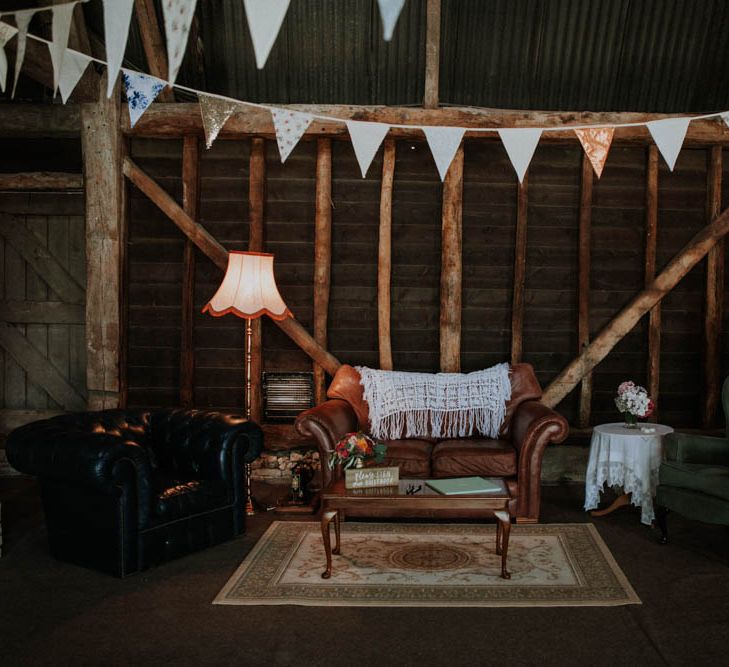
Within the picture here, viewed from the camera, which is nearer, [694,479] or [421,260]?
[694,479]

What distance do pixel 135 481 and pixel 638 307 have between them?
3729 mm

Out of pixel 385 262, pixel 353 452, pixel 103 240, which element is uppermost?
pixel 103 240

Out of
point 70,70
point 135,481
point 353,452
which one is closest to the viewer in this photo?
point 135,481

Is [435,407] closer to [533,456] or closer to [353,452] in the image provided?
[533,456]

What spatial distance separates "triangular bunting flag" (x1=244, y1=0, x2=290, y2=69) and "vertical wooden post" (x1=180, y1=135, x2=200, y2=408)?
2.87 meters

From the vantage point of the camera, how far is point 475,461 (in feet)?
14.4

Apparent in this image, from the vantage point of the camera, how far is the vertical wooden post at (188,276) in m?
5.29

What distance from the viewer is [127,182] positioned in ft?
17.4

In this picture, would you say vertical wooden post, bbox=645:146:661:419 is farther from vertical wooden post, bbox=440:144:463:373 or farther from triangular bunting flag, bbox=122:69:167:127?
triangular bunting flag, bbox=122:69:167:127

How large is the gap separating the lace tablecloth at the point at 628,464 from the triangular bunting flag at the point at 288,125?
101 inches

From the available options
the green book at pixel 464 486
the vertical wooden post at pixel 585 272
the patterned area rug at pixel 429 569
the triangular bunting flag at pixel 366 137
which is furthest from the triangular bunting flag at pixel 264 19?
the vertical wooden post at pixel 585 272

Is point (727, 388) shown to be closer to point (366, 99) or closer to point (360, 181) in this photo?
point (360, 181)

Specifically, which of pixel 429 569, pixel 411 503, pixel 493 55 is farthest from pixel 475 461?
pixel 493 55

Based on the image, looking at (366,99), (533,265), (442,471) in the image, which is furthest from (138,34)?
(442,471)
